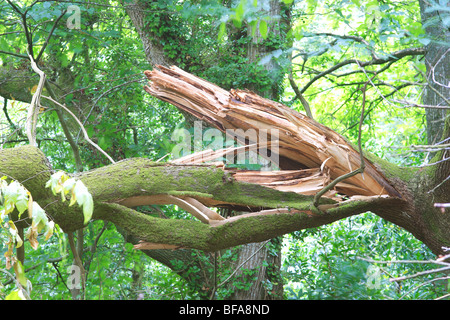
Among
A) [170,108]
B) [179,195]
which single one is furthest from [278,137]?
[170,108]

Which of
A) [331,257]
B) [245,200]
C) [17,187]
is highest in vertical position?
[17,187]

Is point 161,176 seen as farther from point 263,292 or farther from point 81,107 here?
point 81,107

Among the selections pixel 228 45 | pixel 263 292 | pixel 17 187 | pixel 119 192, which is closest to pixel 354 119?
pixel 228 45

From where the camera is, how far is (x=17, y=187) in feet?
5.91

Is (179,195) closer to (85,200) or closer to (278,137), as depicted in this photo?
(278,137)

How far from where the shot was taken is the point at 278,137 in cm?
325

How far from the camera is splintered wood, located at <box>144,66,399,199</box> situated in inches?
124

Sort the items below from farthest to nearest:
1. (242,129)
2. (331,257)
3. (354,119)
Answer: (354,119)
(331,257)
(242,129)

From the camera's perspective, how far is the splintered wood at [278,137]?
3.16 metres

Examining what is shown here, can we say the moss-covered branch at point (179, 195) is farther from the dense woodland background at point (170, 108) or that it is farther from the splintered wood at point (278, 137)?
the dense woodland background at point (170, 108)

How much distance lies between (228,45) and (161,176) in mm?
3276

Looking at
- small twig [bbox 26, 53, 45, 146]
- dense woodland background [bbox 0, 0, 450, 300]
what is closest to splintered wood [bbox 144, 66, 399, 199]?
small twig [bbox 26, 53, 45, 146]

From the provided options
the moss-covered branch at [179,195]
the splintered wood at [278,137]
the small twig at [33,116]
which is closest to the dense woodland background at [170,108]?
the splintered wood at [278,137]

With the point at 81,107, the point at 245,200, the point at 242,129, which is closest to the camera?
the point at 245,200
